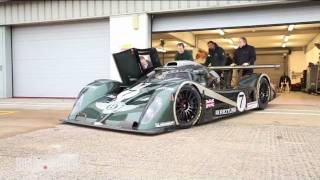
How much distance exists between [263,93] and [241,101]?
1315mm

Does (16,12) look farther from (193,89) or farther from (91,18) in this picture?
(193,89)

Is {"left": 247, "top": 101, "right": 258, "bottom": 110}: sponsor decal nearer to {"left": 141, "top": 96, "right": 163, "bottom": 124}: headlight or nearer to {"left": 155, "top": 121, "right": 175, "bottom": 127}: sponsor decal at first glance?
{"left": 155, "top": 121, "right": 175, "bottom": 127}: sponsor decal

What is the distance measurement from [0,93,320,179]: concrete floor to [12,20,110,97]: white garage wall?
280 inches

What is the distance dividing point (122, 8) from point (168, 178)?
9624 millimetres

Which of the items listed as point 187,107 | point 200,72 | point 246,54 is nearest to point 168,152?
point 187,107

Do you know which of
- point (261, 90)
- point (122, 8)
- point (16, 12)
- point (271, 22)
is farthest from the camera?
point (16, 12)

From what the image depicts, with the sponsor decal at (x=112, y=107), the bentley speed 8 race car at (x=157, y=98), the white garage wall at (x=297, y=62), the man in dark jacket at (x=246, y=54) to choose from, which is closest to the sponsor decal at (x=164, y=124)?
the bentley speed 8 race car at (x=157, y=98)

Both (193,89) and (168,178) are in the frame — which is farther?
(193,89)

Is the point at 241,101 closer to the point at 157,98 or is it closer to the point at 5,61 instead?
the point at 157,98

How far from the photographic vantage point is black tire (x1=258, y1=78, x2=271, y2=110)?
8.17m

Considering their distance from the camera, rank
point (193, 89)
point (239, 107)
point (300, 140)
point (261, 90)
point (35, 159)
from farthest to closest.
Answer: point (261, 90), point (239, 107), point (193, 89), point (300, 140), point (35, 159)

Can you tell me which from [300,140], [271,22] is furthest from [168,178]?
[271,22]

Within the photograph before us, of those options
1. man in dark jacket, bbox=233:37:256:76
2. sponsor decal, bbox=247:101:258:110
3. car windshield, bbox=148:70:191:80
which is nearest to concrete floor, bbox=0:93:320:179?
car windshield, bbox=148:70:191:80

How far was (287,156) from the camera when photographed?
3889 mm
